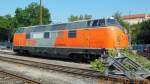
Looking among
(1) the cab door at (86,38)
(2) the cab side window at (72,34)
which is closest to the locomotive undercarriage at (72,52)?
(1) the cab door at (86,38)

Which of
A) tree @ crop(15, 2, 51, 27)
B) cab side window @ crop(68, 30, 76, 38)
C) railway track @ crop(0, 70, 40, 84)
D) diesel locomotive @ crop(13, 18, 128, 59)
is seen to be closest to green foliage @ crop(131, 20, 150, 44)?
tree @ crop(15, 2, 51, 27)

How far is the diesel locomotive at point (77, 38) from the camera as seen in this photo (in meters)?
21.0

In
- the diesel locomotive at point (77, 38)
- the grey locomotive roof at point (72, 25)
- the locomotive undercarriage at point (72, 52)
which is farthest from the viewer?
the locomotive undercarriage at point (72, 52)

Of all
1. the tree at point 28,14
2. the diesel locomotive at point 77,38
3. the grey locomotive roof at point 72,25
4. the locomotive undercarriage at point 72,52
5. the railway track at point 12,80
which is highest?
the tree at point 28,14

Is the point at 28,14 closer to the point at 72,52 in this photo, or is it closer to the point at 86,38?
the point at 72,52

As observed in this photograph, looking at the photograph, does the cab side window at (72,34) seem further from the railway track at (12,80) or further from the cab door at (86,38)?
the railway track at (12,80)

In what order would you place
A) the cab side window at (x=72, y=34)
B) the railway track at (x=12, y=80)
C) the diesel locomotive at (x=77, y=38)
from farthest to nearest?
the cab side window at (x=72, y=34) → the diesel locomotive at (x=77, y=38) → the railway track at (x=12, y=80)

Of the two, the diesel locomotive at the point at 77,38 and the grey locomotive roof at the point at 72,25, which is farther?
the grey locomotive roof at the point at 72,25

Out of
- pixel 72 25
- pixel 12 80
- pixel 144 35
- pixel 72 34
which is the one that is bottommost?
pixel 12 80

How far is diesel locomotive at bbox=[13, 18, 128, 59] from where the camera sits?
68.9ft

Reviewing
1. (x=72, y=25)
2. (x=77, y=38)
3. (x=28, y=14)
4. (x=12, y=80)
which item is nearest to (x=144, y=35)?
(x=28, y=14)

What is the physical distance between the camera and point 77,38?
908 inches

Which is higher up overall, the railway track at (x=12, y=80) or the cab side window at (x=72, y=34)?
the cab side window at (x=72, y=34)

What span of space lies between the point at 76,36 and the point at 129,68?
10550 millimetres
